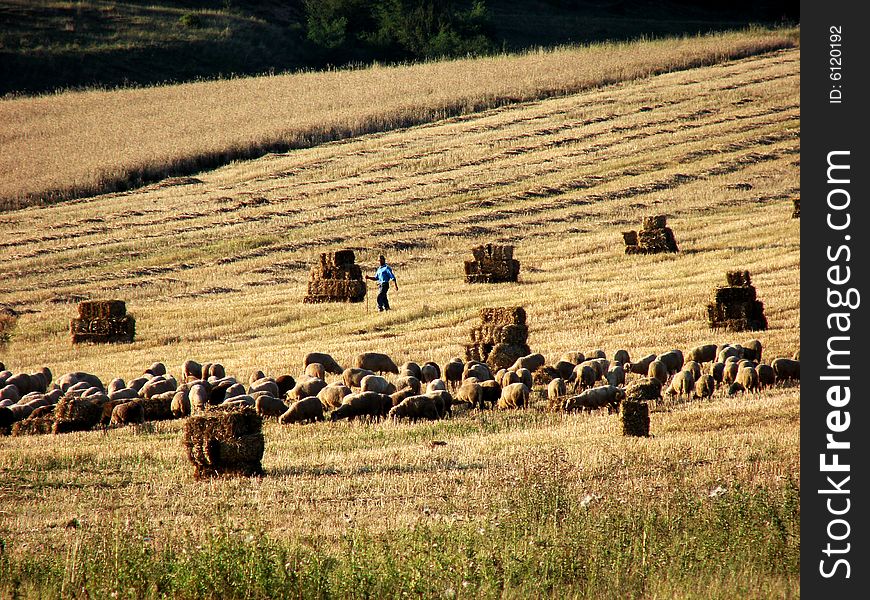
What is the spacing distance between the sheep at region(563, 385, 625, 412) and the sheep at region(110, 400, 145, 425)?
6.12 meters

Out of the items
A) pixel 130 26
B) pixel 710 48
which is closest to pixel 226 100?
pixel 130 26

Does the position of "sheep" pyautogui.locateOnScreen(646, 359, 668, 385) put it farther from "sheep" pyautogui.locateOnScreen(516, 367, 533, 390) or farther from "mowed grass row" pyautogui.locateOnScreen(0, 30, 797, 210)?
"mowed grass row" pyautogui.locateOnScreen(0, 30, 797, 210)

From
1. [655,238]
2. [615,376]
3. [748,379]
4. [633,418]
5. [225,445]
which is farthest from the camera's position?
[655,238]

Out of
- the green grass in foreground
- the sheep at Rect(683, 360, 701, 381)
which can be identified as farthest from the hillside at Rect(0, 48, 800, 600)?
the sheep at Rect(683, 360, 701, 381)

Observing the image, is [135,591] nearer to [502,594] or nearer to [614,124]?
[502,594]

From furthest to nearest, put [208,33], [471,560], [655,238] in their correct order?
[208,33], [655,238], [471,560]

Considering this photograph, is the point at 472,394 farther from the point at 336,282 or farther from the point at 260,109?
the point at 260,109

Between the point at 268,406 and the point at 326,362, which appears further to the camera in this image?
the point at 326,362

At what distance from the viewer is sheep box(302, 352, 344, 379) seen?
20.3 m

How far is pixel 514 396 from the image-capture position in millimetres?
16750

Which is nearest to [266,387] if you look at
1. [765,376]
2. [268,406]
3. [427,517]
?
[268,406]

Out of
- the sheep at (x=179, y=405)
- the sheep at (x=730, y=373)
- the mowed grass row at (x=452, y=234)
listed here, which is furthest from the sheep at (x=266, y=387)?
the sheep at (x=730, y=373)

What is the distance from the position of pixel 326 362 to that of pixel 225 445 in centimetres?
847

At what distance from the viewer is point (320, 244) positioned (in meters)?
37.5
